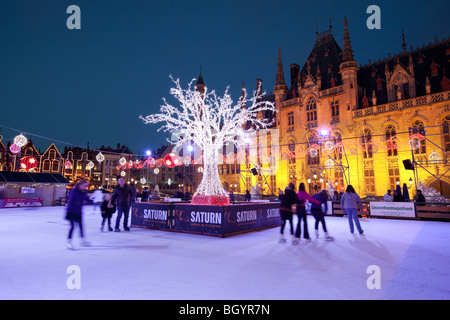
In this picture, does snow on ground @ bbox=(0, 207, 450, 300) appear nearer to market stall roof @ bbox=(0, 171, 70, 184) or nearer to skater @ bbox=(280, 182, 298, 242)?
skater @ bbox=(280, 182, 298, 242)

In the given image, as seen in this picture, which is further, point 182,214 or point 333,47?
point 333,47

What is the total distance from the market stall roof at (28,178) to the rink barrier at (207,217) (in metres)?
17.8

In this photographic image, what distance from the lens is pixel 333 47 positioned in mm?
31703

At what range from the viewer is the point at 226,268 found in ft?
16.0

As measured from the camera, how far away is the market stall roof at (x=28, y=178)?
849 inches

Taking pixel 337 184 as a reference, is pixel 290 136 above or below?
above

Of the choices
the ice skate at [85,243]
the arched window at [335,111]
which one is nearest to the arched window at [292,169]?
the arched window at [335,111]

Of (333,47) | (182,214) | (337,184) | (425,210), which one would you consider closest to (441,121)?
(337,184)

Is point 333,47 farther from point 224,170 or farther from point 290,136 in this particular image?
point 224,170

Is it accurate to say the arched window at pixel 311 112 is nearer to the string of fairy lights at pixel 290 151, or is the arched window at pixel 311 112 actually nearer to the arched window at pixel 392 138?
the string of fairy lights at pixel 290 151

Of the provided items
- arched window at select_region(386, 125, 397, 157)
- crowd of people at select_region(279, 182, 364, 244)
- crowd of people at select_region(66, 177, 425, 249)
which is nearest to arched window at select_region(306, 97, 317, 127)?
arched window at select_region(386, 125, 397, 157)

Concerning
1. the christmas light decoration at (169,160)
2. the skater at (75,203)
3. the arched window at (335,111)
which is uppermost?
the arched window at (335,111)

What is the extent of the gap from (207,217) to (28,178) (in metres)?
22.2

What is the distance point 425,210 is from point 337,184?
500 inches
